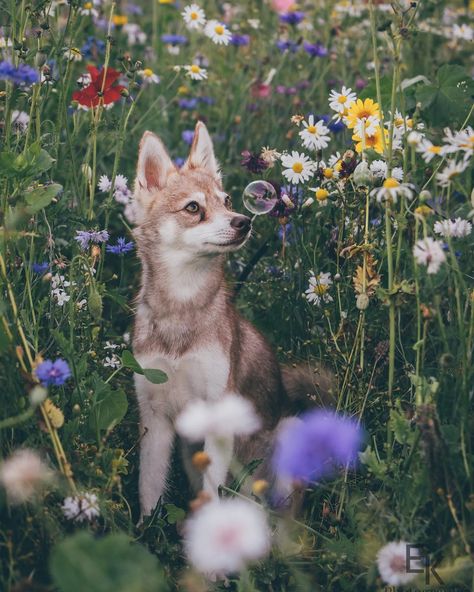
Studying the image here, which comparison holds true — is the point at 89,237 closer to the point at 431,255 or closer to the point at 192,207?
the point at 192,207

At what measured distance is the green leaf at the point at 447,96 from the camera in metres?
3.34

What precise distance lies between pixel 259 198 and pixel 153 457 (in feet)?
3.41

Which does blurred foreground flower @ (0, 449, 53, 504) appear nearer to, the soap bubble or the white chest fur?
the white chest fur

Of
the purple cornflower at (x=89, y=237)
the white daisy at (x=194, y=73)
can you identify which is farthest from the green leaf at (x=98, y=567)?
the white daisy at (x=194, y=73)

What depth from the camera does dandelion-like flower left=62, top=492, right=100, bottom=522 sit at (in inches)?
83.7

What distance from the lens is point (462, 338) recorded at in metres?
2.26

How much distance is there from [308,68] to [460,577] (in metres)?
3.65

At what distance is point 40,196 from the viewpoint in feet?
8.14

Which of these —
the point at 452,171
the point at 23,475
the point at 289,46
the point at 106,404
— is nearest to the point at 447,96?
the point at 452,171

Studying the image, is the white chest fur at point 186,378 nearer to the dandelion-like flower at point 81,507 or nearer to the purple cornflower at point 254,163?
the purple cornflower at point 254,163

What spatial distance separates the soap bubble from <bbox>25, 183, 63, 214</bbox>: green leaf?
32.0 inches

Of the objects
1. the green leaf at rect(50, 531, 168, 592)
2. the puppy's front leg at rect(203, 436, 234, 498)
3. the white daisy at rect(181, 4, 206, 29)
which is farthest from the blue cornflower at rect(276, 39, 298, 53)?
the green leaf at rect(50, 531, 168, 592)

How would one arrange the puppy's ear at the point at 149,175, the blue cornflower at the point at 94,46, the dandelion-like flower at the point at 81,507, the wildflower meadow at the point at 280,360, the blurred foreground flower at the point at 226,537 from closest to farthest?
the blurred foreground flower at the point at 226,537, the wildflower meadow at the point at 280,360, the dandelion-like flower at the point at 81,507, the puppy's ear at the point at 149,175, the blue cornflower at the point at 94,46

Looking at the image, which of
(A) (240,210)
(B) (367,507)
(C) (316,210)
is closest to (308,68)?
(A) (240,210)
